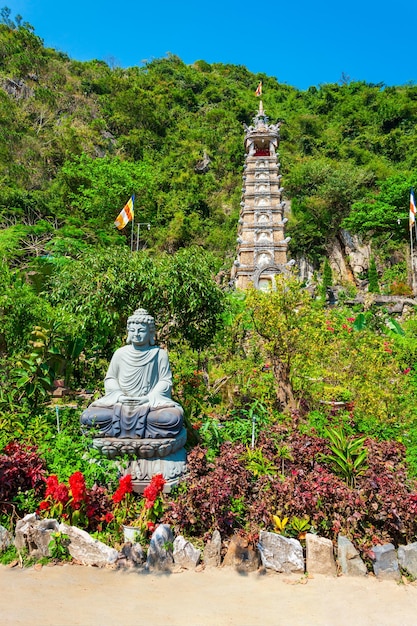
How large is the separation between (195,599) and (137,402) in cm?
245

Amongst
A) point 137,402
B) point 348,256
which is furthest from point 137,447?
point 348,256

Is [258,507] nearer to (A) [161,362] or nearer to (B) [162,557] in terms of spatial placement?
(B) [162,557]

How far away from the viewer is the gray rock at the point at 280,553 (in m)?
4.12

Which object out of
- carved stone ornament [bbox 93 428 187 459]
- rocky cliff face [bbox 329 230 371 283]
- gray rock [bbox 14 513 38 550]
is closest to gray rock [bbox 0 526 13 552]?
gray rock [bbox 14 513 38 550]

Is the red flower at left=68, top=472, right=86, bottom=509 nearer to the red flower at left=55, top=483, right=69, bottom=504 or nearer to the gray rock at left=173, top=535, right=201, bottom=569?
the red flower at left=55, top=483, right=69, bottom=504

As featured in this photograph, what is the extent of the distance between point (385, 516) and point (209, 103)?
47.8 metres

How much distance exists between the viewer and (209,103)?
45219 millimetres

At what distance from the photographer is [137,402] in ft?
18.3

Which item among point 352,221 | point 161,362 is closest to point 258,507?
point 161,362

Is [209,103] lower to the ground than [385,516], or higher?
higher

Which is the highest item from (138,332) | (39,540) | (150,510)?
(138,332)

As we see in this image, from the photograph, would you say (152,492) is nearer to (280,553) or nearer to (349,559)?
(280,553)

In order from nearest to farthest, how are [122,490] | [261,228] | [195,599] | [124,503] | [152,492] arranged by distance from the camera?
[195,599]
[152,492]
[122,490]
[124,503]
[261,228]

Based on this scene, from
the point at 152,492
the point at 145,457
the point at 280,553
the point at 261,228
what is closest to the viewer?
the point at 280,553
